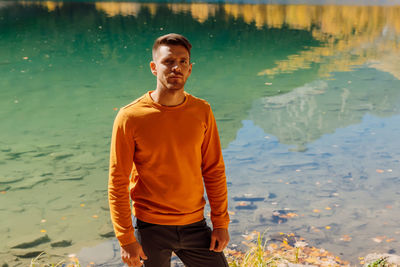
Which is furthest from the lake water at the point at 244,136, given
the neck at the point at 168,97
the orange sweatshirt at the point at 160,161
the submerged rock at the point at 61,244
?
the neck at the point at 168,97

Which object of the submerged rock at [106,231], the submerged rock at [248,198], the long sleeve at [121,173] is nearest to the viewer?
the long sleeve at [121,173]

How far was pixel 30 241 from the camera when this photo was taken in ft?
19.2

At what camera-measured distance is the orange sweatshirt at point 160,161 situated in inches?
102

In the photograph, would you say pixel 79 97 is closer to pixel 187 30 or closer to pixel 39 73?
pixel 39 73

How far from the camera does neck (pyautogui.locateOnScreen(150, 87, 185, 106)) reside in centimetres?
262

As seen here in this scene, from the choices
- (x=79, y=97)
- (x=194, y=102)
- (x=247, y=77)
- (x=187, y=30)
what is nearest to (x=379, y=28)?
(x=187, y=30)

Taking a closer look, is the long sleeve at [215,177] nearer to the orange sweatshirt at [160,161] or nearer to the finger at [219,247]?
the orange sweatshirt at [160,161]

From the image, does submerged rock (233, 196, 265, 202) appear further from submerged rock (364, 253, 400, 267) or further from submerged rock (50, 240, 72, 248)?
submerged rock (50, 240, 72, 248)

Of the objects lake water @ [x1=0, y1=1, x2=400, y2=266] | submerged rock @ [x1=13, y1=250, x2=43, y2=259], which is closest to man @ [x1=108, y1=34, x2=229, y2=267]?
lake water @ [x1=0, y1=1, x2=400, y2=266]

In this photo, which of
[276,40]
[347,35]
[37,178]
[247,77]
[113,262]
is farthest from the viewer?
[347,35]

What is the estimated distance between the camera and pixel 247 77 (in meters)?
16.7

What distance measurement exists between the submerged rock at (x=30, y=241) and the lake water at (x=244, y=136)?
0.02 metres

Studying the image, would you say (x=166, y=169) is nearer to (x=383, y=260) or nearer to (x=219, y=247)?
(x=219, y=247)

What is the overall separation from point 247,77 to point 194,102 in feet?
46.6
